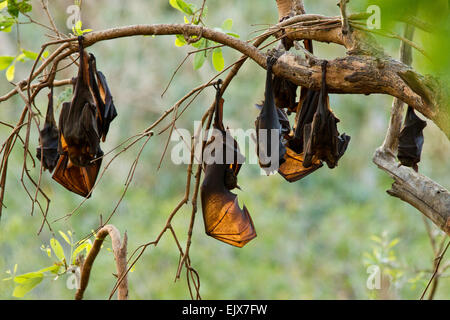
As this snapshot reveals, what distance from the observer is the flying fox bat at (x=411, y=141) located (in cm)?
226

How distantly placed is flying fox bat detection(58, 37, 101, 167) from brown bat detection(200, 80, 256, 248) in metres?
0.48

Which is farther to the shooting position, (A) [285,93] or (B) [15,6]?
(A) [285,93]

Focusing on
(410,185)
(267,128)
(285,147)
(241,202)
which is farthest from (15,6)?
(241,202)

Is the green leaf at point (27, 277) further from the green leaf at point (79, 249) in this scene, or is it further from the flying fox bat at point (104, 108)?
the flying fox bat at point (104, 108)

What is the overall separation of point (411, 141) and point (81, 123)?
137 cm

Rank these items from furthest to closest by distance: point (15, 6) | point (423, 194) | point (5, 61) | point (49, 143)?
point (49, 143) → point (5, 61) → point (15, 6) → point (423, 194)

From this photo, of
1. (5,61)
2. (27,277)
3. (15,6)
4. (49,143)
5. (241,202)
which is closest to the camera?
(15,6)

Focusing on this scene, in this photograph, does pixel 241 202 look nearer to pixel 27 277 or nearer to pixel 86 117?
pixel 27 277

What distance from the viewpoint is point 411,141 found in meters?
2.31

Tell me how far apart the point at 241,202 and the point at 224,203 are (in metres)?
6.51

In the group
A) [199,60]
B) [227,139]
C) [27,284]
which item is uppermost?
[199,60]

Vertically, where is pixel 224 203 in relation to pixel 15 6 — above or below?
below

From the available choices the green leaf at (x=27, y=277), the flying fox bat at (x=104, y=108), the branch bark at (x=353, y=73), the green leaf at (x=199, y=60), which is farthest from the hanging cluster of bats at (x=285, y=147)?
the green leaf at (x=27, y=277)

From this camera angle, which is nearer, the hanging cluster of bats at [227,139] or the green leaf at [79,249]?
the hanging cluster of bats at [227,139]
